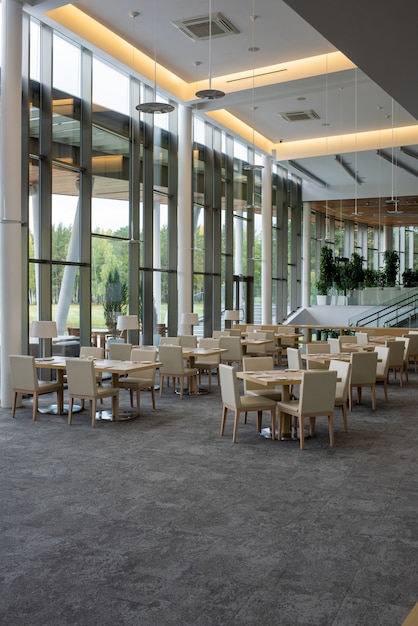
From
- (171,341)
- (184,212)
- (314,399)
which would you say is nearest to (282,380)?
(314,399)

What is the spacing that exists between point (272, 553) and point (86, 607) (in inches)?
49.8

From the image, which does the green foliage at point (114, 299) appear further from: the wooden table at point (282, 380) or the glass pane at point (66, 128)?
the wooden table at point (282, 380)

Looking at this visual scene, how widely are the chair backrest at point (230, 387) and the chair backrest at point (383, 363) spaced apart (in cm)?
375

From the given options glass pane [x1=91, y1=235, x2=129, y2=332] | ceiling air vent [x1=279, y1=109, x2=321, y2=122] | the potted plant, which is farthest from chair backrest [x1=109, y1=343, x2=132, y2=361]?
the potted plant

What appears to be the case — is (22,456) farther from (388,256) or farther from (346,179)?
(388,256)

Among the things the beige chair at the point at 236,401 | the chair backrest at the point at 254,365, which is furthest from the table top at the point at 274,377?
the chair backrest at the point at 254,365

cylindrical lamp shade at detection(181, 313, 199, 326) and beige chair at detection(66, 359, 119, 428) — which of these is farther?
cylindrical lamp shade at detection(181, 313, 199, 326)

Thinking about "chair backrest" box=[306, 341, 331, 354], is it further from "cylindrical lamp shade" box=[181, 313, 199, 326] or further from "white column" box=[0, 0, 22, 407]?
"white column" box=[0, 0, 22, 407]

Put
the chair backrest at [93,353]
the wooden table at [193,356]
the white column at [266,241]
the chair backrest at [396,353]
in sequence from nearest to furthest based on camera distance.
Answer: the chair backrest at [93,353]
the wooden table at [193,356]
the chair backrest at [396,353]
the white column at [266,241]

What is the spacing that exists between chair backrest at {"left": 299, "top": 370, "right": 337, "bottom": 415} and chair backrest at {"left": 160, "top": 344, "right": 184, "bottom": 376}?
3.54 metres

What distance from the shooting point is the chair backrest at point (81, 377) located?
7.62 m

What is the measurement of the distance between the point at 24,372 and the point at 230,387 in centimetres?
296

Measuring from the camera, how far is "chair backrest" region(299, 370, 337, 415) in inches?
258

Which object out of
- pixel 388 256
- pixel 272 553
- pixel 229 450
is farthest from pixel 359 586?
pixel 388 256
